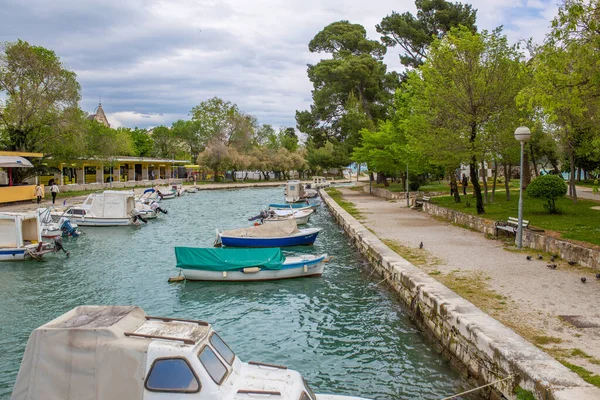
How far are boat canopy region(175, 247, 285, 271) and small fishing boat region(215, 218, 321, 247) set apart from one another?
17.4 ft

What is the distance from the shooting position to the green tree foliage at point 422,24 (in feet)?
155

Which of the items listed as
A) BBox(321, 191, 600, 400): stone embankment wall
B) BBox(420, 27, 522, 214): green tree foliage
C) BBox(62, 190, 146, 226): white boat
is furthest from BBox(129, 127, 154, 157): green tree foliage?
BBox(321, 191, 600, 400): stone embankment wall

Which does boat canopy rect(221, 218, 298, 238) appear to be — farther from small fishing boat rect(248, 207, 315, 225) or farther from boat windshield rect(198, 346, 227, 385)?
boat windshield rect(198, 346, 227, 385)

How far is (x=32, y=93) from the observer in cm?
3972

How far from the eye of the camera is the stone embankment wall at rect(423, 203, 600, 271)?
42.9 feet

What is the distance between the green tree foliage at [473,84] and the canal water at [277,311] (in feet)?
27.4

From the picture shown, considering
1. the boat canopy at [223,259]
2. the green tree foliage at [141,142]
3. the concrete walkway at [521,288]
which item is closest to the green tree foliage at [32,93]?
the boat canopy at [223,259]

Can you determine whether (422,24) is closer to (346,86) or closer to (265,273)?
(346,86)

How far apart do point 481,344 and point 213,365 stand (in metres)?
4.79

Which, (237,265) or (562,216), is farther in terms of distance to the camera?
(562,216)

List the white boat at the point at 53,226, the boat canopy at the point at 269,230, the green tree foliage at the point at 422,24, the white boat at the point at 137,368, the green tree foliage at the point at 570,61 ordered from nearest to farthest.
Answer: the white boat at the point at 137,368, the green tree foliage at the point at 570,61, the boat canopy at the point at 269,230, the white boat at the point at 53,226, the green tree foliage at the point at 422,24

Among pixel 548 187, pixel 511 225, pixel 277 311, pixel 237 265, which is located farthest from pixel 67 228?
pixel 548 187

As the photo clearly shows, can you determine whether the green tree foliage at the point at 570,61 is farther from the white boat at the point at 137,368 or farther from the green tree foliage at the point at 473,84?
the white boat at the point at 137,368

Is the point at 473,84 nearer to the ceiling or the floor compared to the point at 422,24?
nearer to the floor
